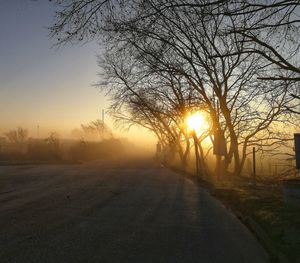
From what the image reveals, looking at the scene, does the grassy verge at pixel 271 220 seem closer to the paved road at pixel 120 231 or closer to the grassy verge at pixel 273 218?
the grassy verge at pixel 273 218

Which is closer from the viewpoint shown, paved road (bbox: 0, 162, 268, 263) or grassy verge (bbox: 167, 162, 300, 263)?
paved road (bbox: 0, 162, 268, 263)

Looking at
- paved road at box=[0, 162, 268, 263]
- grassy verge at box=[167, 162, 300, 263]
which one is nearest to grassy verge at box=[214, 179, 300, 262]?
grassy verge at box=[167, 162, 300, 263]

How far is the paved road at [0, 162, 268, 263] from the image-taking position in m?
8.51

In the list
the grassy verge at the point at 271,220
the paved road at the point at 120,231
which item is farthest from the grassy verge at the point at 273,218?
the paved road at the point at 120,231

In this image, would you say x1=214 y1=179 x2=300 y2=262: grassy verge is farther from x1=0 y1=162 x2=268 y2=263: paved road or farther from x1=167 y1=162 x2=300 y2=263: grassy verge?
x1=0 y1=162 x2=268 y2=263: paved road

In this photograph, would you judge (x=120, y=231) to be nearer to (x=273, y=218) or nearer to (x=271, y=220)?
(x=271, y=220)

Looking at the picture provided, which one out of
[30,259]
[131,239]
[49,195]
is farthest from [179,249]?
[49,195]

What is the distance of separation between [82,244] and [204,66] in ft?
79.8

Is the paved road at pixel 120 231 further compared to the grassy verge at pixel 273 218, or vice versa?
the grassy verge at pixel 273 218

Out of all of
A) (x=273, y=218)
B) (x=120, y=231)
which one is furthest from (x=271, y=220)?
(x=120, y=231)

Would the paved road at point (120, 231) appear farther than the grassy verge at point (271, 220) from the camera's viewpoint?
No

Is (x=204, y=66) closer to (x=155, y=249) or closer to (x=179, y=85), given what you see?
(x=179, y=85)

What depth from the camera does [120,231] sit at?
1088 centimetres

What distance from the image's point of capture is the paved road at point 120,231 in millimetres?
8508
